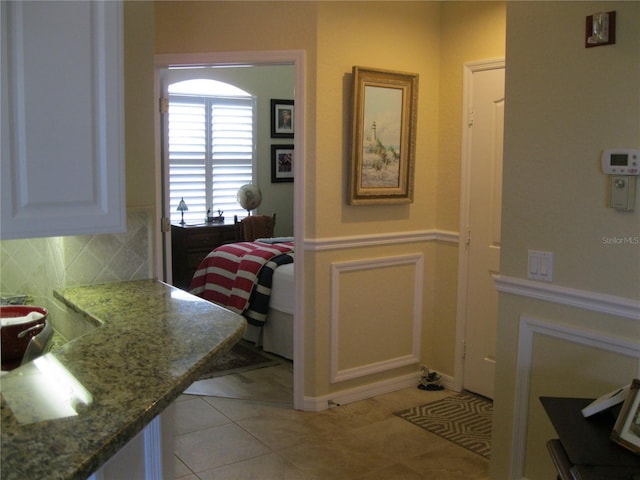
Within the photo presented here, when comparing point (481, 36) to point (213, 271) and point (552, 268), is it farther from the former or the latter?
point (213, 271)

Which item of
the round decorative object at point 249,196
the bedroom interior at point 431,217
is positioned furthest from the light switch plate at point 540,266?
the round decorative object at point 249,196

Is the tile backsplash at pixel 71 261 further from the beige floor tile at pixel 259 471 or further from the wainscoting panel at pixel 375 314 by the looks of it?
the wainscoting panel at pixel 375 314

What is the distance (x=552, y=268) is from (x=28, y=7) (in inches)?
80.4

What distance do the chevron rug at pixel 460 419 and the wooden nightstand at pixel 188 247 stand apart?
327 centimetres

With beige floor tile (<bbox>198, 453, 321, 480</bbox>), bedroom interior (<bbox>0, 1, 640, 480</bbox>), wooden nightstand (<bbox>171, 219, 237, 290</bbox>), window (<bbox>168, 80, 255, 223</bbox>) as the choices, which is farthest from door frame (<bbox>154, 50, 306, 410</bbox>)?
window (<bbox>168, 80, 255, 223</bbox>)

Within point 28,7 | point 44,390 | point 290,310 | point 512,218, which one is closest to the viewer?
point 44,390

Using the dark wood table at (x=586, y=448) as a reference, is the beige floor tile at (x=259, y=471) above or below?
below

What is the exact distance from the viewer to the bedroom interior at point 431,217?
7.89ft

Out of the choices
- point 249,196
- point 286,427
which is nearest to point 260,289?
point 286,427

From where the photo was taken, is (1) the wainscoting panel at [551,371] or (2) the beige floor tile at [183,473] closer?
(1) the wainscoting panel at [551,371]

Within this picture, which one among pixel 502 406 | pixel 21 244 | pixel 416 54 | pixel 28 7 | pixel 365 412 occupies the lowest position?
pixel 365 412

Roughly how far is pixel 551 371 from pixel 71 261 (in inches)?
76.2

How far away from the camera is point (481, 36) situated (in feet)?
13.1

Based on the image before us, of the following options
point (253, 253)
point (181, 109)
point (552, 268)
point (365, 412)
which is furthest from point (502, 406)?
point (181, 109)
